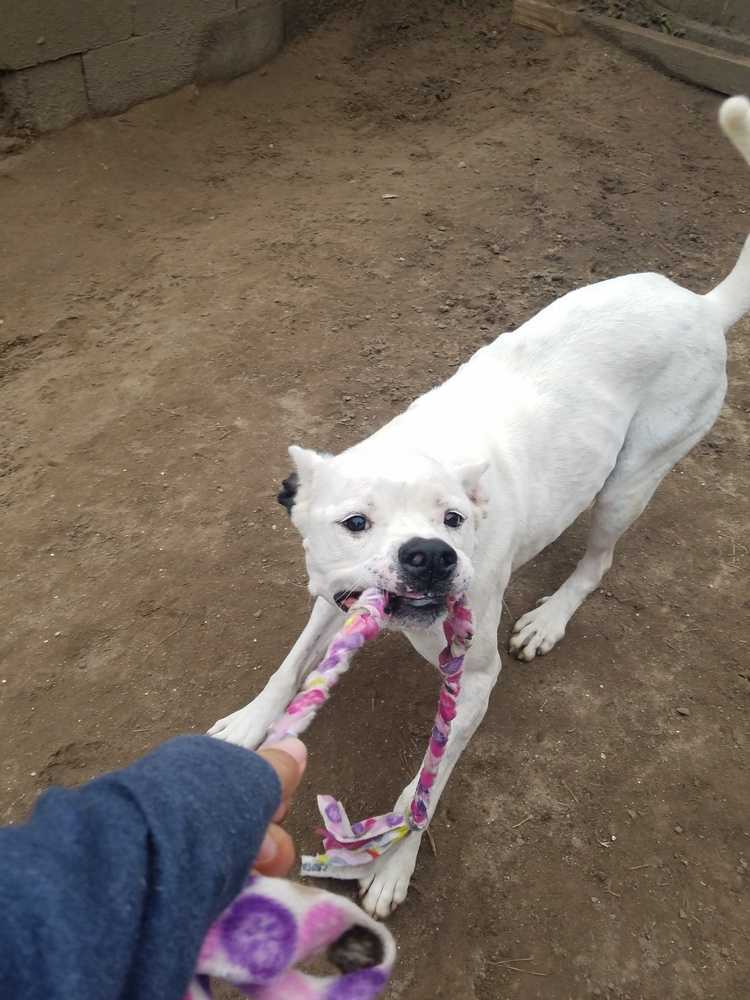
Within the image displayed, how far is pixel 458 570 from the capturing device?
2133 millimetres

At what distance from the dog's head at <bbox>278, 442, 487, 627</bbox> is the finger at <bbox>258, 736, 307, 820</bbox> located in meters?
0.68

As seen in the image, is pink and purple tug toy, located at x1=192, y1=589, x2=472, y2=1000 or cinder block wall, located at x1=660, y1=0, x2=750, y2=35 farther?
cinder block wall, located at x1=660, y1=0, x2=750, y2=35

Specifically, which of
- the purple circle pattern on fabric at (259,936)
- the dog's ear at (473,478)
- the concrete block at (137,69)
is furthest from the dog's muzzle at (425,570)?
the concrete block at (137,69)

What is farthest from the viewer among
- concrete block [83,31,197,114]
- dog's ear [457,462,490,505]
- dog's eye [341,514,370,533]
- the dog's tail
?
concrete block [83,31,197,114]

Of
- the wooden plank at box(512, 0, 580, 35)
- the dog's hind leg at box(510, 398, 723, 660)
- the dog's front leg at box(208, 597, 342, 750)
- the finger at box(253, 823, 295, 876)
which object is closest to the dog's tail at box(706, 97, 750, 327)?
the dog's hind leg at box(510, 398, 723, 660)

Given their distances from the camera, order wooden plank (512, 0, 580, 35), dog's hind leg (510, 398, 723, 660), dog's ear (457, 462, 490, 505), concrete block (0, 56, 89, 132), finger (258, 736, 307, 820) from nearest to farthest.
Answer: finger (258, 736, 307, 820), dog's ear (457, 462, 490, 505), dog's hind leg (510, 398, 723, 660), concrete block (0, 56, 89, 132), wooden plank (512, 0, 580, 35)

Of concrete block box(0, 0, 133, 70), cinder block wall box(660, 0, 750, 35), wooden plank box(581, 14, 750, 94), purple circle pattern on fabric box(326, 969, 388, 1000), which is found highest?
concrete block box(0, 0, 133, 70)

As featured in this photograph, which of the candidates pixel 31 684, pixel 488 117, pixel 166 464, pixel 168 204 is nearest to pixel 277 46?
pixel 488 117

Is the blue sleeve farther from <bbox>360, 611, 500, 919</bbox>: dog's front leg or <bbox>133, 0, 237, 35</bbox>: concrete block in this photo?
<bbox>133, 0, 237, 35</bbox>: concrete block

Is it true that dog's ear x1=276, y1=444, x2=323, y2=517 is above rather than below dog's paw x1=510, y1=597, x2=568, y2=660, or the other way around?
above

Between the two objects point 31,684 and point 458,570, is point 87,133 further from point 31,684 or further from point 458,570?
point 458,570

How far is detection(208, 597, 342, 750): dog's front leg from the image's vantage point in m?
3.01

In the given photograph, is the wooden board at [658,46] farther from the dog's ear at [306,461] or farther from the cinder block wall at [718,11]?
the dog's ear at [306,461]

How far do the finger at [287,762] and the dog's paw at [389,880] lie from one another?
1362 mm
